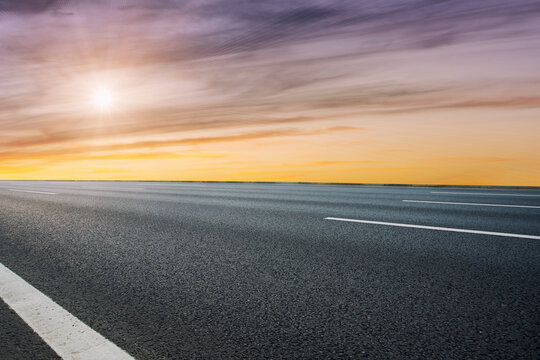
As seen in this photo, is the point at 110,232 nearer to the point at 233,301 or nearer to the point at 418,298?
the point at 233,301

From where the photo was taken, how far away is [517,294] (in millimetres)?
2967

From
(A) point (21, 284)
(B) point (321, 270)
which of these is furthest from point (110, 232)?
(B) point (321, 270)

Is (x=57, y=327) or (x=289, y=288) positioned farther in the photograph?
(x=289, y=288)

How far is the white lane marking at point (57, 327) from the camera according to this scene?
6.98 ft

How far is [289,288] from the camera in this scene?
10.5 feet

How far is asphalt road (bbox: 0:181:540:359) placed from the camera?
87.4 inches

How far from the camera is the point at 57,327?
2.46 m

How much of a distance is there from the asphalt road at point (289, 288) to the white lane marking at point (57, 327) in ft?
0.19

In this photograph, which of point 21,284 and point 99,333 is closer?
point 99,333

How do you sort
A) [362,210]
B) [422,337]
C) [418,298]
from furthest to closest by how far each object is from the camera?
[362,210]
[418,298]
[422,337]

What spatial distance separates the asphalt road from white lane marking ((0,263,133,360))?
0.19 feet

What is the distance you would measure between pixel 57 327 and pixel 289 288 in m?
1.72

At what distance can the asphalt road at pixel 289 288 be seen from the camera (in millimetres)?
2219

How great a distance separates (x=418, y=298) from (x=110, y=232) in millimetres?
4886
